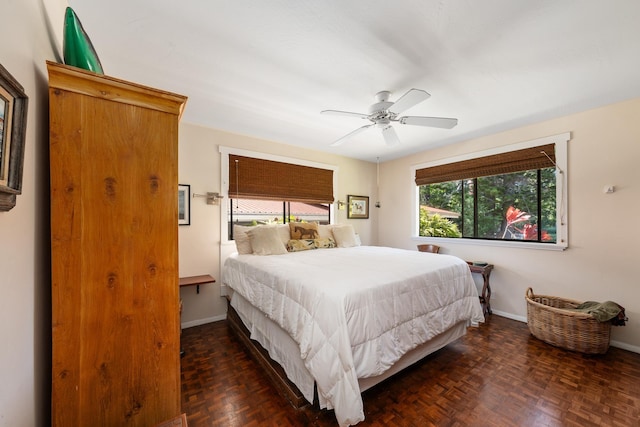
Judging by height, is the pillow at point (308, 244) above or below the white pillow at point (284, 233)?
below

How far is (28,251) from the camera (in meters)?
0.86

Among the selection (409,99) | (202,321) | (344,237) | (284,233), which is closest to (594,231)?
(409,99)

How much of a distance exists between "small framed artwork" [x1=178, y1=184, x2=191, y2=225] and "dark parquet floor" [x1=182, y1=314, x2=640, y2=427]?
1.41 m

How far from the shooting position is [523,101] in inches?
99.7

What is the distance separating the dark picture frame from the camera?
0.63 meters

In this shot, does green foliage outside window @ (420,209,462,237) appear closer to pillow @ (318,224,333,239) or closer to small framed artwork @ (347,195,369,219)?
small framed artwork @ (347,195,369,219)

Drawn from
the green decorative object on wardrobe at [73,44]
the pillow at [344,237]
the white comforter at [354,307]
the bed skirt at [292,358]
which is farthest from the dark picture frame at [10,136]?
the pillow at [344,237]

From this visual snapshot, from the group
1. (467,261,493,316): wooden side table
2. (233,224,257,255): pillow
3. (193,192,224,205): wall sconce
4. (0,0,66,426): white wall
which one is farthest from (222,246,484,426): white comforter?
(0,0,66,426): white wall

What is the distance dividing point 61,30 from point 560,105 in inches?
162

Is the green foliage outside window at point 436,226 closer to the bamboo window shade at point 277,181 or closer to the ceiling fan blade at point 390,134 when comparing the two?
the bamboo window shade at point 277,181

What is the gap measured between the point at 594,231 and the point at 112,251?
13.8 feet

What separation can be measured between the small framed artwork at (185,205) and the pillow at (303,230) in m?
1.30

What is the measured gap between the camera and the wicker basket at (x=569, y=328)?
232 cm

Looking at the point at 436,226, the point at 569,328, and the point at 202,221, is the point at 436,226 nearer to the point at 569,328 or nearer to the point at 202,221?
the point at 569,328
